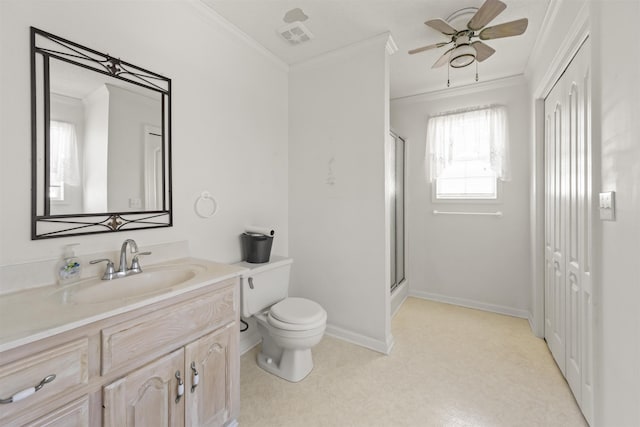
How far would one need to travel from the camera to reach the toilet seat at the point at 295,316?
1750 millimetres

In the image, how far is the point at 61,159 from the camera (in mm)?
1251

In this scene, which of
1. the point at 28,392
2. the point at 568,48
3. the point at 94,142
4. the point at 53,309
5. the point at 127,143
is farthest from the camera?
the point at 568,48

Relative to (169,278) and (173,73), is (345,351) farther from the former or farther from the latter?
(173,73)

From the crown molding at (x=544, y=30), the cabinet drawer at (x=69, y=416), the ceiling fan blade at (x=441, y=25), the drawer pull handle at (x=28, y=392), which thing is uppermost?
the crown molding at (x=544, y=30)

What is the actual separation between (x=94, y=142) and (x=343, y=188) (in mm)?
1679

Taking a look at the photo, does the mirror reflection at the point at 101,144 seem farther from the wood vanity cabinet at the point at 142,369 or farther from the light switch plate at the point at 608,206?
the light switch plate at the point at 608,206

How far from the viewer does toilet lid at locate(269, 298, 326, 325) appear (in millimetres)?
1767

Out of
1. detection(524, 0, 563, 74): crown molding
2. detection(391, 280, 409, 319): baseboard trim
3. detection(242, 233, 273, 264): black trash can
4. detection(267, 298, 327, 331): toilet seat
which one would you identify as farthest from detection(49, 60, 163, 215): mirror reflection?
detection(524, 0, 563, 74): crown molding

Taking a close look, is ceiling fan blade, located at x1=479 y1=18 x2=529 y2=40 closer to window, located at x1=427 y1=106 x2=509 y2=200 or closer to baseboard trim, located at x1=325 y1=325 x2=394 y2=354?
window, located at x1=427 y1=106 x2=509 y2=200

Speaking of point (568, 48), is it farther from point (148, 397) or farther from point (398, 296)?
point (148, 397)

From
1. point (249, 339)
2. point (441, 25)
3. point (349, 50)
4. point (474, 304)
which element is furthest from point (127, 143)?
point (474, 304)

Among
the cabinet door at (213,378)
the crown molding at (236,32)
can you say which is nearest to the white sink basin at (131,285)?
the cabinet door at (213,378)

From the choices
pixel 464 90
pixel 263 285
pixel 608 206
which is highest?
pixel 464 90

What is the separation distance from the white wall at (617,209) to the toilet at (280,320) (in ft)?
4.57
